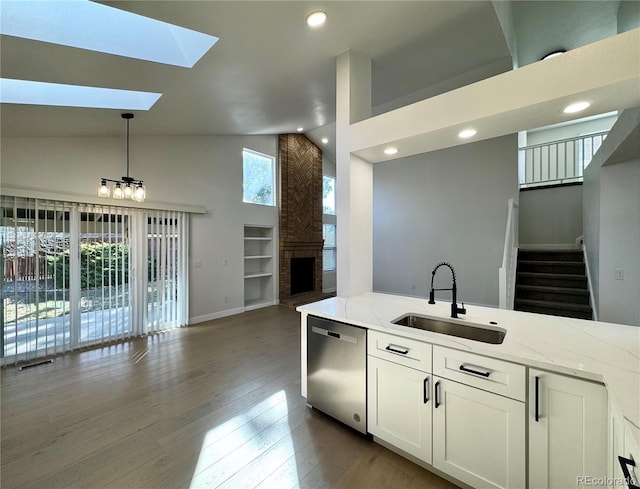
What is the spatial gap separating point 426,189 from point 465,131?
4022 millimetres

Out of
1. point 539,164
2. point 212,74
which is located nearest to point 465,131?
point 212,74

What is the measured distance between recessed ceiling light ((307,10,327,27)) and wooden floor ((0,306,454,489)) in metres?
3.29

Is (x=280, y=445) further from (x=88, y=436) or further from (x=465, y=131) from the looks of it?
(x=465, y=131)

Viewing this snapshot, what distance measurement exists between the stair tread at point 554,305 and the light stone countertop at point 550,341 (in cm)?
255

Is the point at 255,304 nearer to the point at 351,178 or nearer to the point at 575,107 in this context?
the point at 351,178

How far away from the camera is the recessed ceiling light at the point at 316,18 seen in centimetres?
213

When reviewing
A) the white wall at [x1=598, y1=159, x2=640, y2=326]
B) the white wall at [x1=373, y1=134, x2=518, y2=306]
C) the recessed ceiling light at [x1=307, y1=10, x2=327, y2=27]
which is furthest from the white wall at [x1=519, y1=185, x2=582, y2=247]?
the recessed ceiling light at [x1=307, y1=10, x2=327, y2=27]

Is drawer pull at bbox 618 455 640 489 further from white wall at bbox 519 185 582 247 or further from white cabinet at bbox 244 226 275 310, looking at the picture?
white cabinet at bbox 244 226 275 310

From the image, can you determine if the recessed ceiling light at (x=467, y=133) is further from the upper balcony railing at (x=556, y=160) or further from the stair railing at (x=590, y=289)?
the upper balcony railing at (x=556, y=160)

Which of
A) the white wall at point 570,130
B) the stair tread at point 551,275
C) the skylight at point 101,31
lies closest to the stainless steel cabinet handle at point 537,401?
the skylight at point 101,31

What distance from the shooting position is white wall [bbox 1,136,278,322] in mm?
3422

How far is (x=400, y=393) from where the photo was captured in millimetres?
1782

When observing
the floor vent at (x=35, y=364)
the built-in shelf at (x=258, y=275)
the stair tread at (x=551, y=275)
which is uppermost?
the stair tread at (x=551, y=275)

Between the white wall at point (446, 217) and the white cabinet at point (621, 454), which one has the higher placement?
the white wall at point (446, 217)
